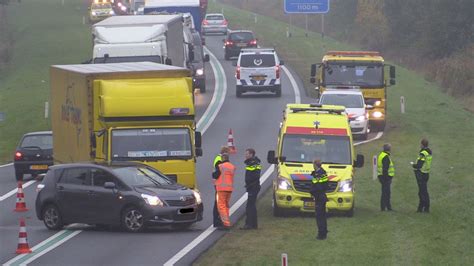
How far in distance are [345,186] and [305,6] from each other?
45288 mm

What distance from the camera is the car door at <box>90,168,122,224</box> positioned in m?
23.3

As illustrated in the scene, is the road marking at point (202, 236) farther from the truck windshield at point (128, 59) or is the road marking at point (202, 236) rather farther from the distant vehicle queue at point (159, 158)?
the truck windshield at point (128, 59)

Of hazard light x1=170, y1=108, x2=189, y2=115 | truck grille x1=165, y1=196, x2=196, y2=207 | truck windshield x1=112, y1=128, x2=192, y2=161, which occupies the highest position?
hazard light x1=170, y1=108, x2=189, y2=115

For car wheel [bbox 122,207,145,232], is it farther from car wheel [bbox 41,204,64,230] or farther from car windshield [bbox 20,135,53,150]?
car windshield [bbox 20,135,53,150]

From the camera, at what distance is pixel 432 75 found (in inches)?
2677

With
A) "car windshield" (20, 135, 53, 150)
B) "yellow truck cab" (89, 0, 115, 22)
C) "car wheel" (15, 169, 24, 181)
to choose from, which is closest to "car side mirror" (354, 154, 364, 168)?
"car windshield" (20, 135, 53, 150)

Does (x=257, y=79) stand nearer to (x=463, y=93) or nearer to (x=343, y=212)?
(x=463, y=93)

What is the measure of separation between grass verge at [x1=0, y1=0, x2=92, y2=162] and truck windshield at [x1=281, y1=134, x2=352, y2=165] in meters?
19.5

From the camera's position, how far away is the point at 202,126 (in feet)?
151

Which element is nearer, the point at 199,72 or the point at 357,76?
the point at 357,76

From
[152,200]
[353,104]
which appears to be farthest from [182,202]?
[353,104]

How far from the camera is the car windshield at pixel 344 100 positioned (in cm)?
4144

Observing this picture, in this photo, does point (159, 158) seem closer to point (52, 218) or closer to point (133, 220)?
point (133, 220)

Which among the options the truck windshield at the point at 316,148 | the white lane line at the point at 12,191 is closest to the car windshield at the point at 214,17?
the white lane line at the point at 12,191
